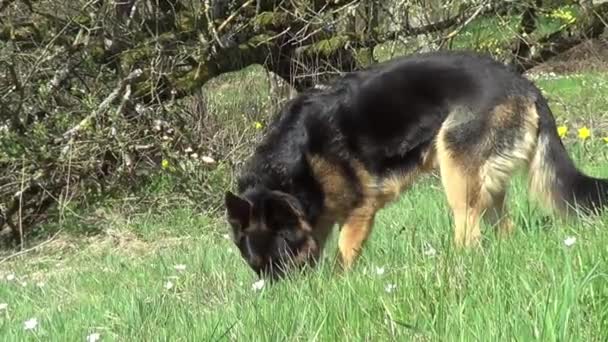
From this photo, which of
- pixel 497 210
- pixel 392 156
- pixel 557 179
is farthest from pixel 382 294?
pixel 392 156

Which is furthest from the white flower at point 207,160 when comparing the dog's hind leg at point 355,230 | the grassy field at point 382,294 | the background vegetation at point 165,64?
the dog's hind leg at point 355,230

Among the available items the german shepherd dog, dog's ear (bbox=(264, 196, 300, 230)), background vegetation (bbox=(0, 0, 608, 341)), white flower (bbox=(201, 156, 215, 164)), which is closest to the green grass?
the german shepherd dog

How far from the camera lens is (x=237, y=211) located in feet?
18.4

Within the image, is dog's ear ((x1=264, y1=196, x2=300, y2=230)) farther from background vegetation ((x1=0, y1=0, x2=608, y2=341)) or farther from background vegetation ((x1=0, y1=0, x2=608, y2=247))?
background vegetation ((x1=0, y1=0, x2=608, y2=247))

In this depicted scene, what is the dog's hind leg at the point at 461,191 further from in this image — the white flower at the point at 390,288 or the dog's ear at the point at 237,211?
the white flower at the point at 390,288

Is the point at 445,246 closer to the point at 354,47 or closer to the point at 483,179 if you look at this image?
the point at 483,179

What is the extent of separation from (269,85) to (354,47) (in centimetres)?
149

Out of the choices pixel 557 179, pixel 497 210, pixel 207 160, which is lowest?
pixel 207 160

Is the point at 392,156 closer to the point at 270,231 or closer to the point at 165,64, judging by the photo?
the point at 270,231

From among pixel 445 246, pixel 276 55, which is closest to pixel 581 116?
pixel 276 55

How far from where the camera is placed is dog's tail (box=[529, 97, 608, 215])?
16.6 ft

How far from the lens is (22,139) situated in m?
9.91

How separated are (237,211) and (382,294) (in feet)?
7.53

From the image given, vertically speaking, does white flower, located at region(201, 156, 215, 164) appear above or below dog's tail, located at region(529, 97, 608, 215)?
below
